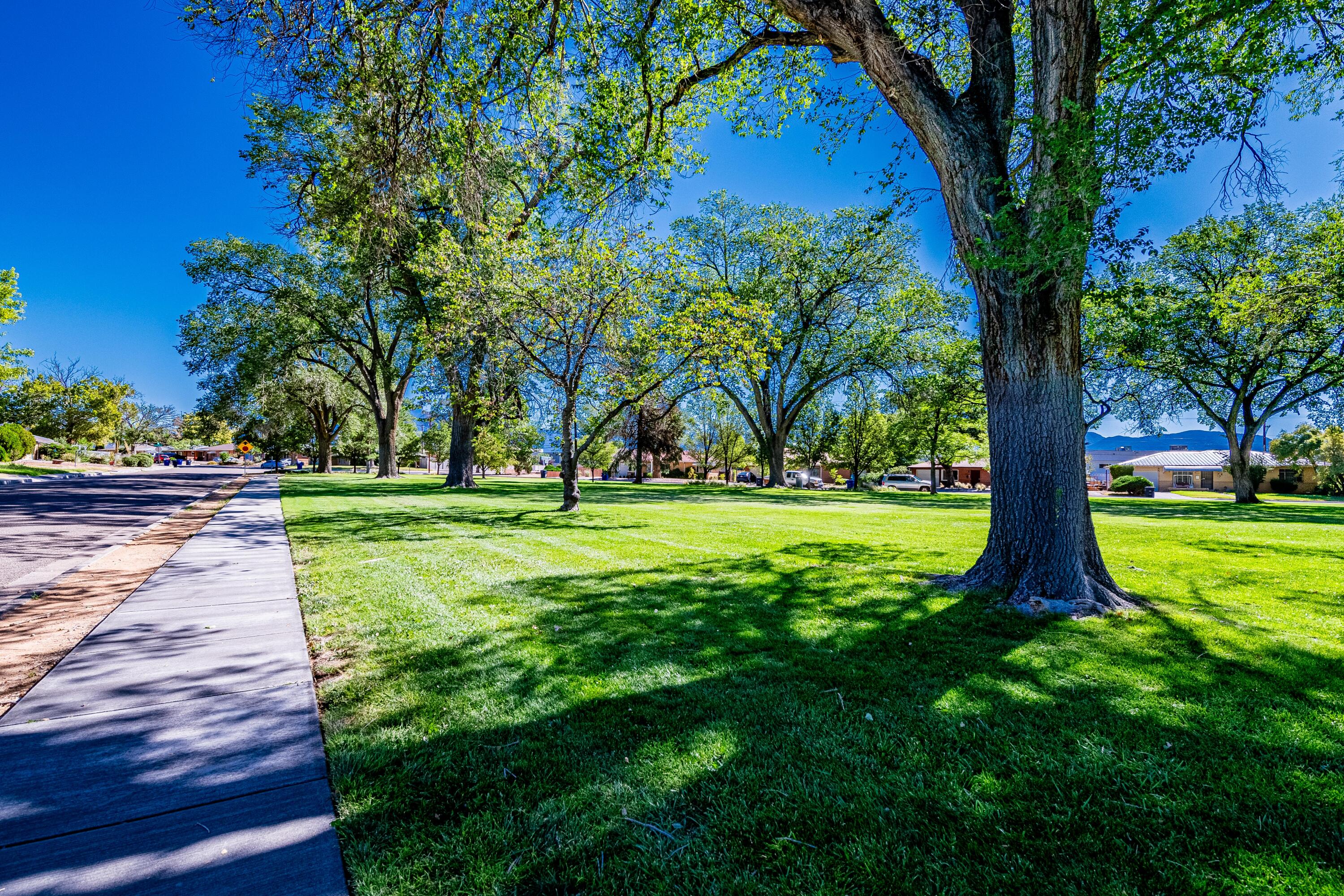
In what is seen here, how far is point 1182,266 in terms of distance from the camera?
25.8 metres

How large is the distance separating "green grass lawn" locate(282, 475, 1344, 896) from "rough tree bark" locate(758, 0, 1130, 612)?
740mm

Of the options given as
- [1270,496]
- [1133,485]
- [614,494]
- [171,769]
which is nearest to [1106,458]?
[1270,496]

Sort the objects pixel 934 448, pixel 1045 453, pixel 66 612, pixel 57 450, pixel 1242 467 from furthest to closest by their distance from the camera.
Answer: pixel 57 450, pixel 934 448, pixel 1242 467, pixel 1045 453, pixel 66 612

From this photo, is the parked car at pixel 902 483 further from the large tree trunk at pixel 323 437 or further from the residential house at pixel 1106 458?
the large tree trunk at pixel 323 437

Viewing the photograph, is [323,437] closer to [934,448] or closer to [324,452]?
[324,452]

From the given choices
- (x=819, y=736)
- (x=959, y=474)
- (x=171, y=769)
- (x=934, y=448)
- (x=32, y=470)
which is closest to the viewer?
(x=171, y=769)

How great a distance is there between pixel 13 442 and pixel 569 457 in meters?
40.9

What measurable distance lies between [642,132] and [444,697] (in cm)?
834

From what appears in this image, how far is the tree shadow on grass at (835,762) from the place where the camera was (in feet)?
5.96

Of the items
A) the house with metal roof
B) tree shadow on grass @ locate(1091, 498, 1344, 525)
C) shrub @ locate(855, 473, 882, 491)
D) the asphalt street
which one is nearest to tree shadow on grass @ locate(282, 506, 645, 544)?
the asphalt street

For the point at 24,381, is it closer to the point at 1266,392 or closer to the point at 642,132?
the point at 642,132

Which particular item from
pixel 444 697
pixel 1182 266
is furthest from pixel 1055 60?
pixel 1182 266

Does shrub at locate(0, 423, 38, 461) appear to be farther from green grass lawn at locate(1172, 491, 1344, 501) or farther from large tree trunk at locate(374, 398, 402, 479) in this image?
green grass lawn at locate(1172, 491, 1344, 501)

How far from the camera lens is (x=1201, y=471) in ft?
193
